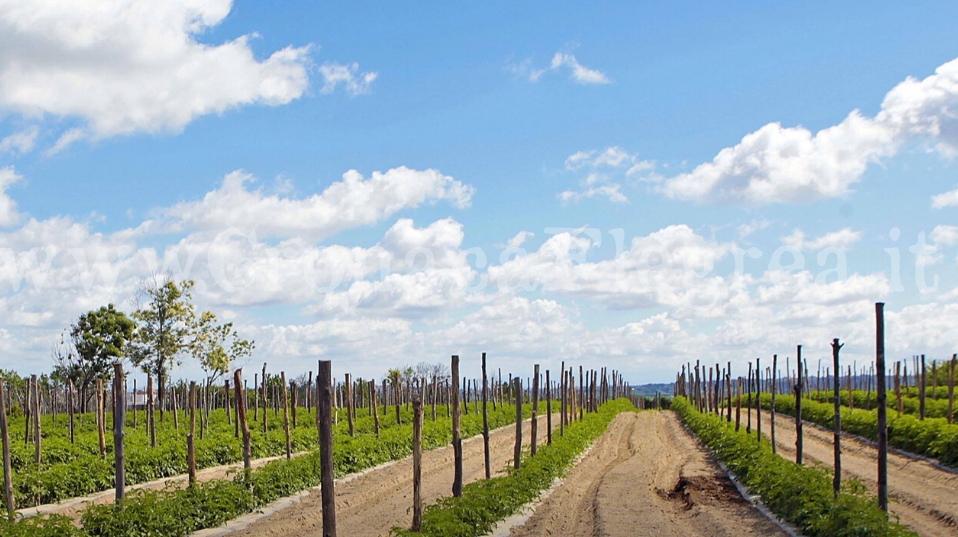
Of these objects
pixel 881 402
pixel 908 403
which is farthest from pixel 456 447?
pixel 908 403

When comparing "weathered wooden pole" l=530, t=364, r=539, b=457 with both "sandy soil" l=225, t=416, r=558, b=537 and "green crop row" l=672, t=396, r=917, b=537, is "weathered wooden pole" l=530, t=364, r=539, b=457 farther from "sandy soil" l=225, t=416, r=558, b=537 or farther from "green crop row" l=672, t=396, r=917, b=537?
"green crop row" l=672, t=396, r=917, b=537

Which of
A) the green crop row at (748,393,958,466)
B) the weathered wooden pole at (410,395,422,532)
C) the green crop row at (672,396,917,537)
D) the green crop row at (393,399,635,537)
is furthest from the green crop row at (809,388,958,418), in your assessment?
the weathered wooden pole at (410,395,422,532)

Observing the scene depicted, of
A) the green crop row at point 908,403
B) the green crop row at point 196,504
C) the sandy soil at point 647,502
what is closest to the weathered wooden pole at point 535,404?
the sandy soil at point 647,502

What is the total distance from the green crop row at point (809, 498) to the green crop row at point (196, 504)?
8.94 metres

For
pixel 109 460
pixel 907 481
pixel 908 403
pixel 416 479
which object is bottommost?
pixel 908 403

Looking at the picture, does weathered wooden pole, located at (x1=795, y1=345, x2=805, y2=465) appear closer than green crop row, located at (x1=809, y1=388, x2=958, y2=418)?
Yes

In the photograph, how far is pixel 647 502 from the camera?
49.5 ft

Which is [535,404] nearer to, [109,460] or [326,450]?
[109,460]

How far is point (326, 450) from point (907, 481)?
1364 cm

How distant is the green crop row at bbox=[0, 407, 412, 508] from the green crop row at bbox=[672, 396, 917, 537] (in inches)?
503

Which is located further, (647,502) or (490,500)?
(647,502)

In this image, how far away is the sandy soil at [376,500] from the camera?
494 inches

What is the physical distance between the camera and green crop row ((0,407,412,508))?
14742 millimetres

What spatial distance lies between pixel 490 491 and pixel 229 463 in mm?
10836
